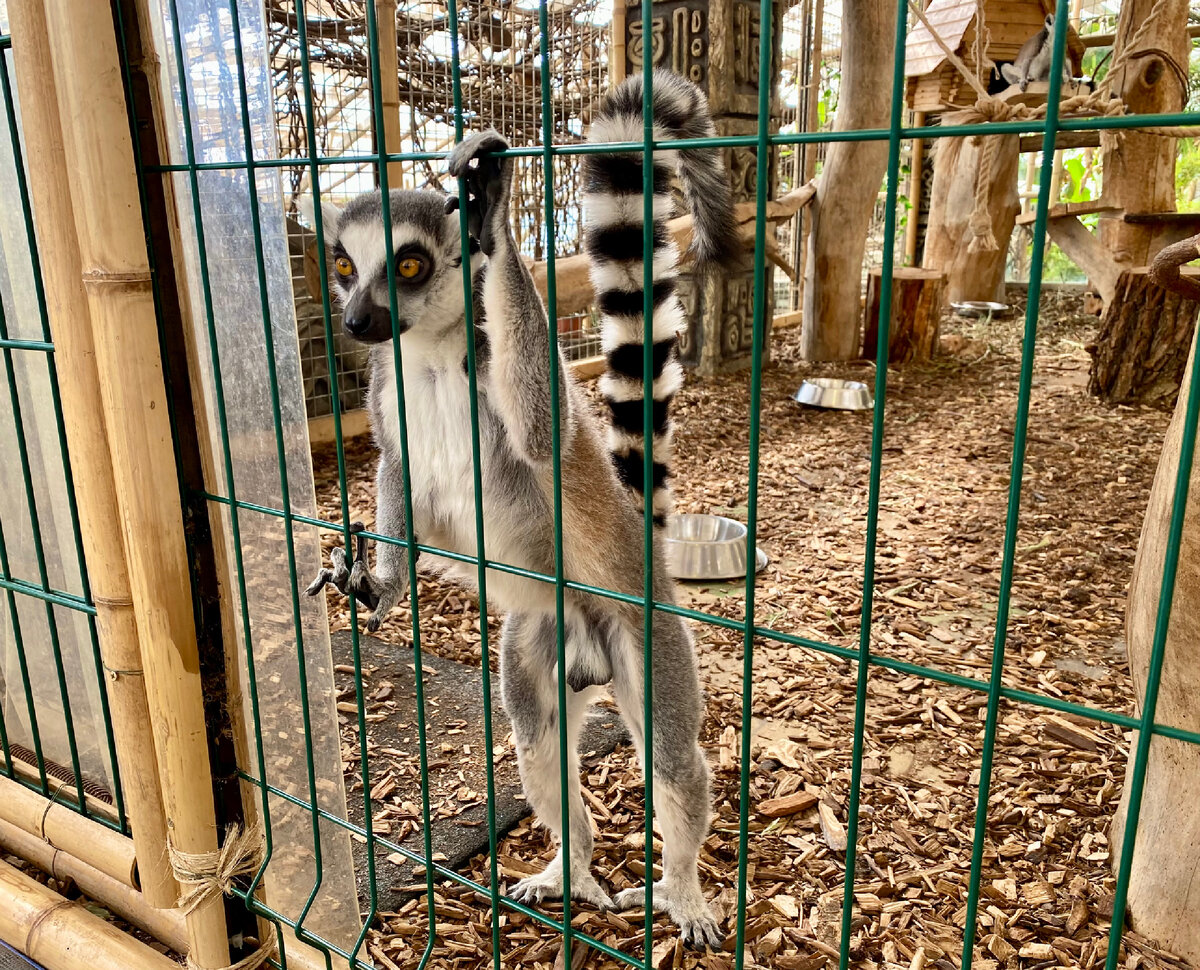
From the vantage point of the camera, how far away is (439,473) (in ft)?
7.66

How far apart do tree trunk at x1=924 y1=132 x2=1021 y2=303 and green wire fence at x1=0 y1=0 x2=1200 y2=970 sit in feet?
29.3

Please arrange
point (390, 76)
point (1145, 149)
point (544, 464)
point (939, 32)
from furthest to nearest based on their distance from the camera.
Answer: point (939, 32), point (1145, 149), point (390, 76), point (544, 464)

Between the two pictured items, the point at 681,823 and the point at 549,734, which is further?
the point at 549,734

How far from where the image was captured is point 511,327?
196 cm

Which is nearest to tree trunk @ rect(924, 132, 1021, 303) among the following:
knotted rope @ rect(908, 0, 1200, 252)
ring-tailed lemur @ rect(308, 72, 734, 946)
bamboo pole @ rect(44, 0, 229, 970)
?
knotted rope @ rect(908, 0, 1200, 252)

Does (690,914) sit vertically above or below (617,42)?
below

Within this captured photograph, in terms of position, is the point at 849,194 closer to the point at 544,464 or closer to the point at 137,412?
the point at 544,464

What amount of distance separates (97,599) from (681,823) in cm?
145

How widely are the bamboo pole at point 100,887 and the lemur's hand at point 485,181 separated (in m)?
1.85

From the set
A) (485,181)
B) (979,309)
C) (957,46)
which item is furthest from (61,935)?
(979,309)

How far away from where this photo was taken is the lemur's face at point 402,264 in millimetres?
2086

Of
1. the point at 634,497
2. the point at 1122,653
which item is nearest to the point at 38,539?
the point at 634,497

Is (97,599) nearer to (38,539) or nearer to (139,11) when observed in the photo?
(38,539)

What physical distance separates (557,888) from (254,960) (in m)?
0.78
